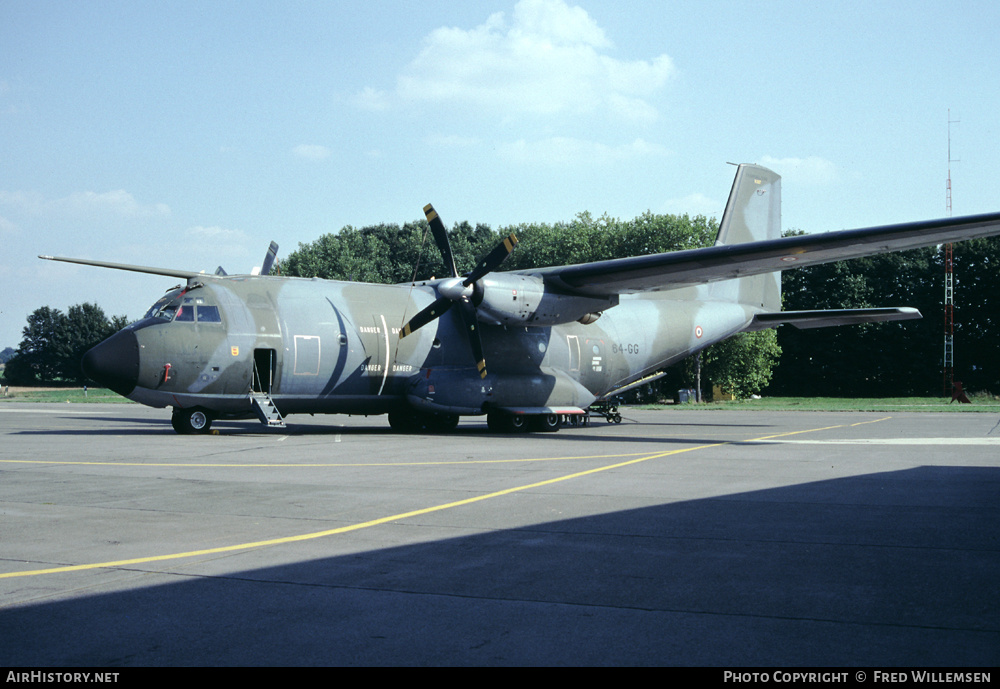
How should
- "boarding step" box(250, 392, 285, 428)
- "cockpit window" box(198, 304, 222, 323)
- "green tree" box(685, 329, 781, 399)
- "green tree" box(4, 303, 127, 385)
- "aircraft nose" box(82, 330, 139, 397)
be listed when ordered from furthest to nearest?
"green tree" box(4, 303, 127, 385), "green tree" box(685, 329, 781, 399), "boarding step" box(250, 392, 285, 428), "cockpit window" box(198, 304, 222, 323), "aircraft nose" box(82, 330, 139, 397)

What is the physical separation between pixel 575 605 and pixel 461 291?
16.0 metres

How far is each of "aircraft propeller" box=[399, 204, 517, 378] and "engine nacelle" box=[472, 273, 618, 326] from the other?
0.85 ft

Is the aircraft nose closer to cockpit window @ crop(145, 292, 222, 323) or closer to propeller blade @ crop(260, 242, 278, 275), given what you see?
cockpit window @ crop(145, 292, 222, 323)

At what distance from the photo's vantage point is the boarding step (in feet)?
67.2

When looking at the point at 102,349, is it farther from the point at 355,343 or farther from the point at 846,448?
the point at 846,448

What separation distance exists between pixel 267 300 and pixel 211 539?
1453cm

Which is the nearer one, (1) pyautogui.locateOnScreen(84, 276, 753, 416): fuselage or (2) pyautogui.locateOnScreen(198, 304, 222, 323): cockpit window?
(1) pyautogui.locateOnScreen(84, 276, 753, 416): fuselage

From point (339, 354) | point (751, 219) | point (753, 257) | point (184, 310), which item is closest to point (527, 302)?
point (339, 354)

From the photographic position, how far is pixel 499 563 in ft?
21.3

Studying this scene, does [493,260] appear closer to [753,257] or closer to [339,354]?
[339,354]

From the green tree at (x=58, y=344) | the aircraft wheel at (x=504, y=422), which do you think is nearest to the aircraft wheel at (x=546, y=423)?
the aircraft wheel at (x=504, y=422)

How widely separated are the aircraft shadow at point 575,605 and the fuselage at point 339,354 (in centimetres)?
1351

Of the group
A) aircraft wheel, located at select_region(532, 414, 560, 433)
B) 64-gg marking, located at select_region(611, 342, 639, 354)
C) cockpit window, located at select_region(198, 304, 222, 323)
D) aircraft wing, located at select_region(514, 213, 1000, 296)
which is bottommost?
aircraft wheel, located at select_region(532, 414, 560, 433)

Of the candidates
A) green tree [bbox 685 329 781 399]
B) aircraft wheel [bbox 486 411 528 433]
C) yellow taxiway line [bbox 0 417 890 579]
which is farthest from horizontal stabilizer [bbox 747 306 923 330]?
green tree [bbox 685 329 781 399]
